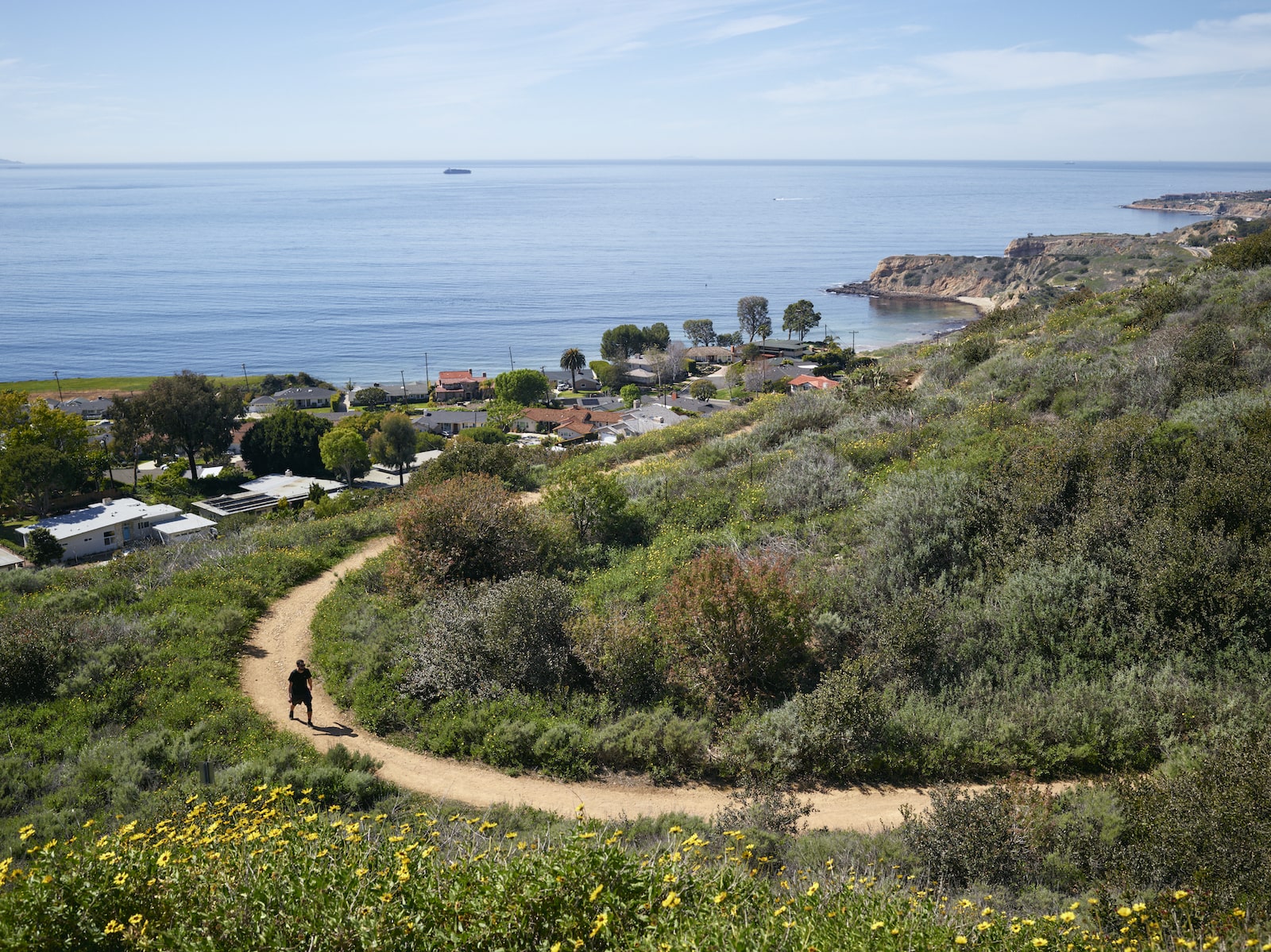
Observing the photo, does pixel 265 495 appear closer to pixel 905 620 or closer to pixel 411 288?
pixel 905 620

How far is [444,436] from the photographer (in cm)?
6012

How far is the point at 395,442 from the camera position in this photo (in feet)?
167

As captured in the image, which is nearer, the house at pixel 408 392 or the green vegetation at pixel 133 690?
the green vegetation at pixel 133 690

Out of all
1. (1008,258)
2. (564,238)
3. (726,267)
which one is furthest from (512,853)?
(564,238)

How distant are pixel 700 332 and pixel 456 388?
2937cm

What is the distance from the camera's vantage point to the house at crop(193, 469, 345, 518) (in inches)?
1658

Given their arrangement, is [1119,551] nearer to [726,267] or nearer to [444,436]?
[444,436]

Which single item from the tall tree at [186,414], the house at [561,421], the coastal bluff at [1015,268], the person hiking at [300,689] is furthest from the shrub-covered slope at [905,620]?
the coastal bluff at [1015,268]

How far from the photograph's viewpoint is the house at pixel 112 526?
3500 cm

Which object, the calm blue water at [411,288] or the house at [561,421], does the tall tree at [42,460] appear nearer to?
the house at [561,421]

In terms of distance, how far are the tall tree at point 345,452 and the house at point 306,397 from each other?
74.1ft

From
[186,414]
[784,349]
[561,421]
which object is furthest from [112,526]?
[784,349]

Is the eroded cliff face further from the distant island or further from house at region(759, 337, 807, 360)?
house at region(759, 337, 807, 360)

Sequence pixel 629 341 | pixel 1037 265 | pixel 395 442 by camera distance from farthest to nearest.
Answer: pixel 1037 265 < pixel 629 341 < pixel 395 442
